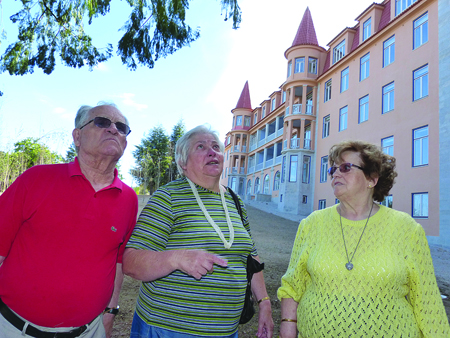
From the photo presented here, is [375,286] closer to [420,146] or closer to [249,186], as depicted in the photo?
[420,146]

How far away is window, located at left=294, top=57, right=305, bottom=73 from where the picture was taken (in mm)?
27216

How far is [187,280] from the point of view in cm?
201

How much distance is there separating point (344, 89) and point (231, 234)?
22877 mm

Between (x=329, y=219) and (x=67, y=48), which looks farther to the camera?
(x=67, y=48)

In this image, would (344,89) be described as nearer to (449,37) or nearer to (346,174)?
(449,37)

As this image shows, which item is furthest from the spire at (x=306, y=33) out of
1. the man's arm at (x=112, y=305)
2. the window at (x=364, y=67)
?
the man's arm at (x=112, y=305)

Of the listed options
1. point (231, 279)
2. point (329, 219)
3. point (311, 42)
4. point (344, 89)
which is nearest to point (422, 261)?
point (329, 219)

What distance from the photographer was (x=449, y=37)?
14367 millimetres

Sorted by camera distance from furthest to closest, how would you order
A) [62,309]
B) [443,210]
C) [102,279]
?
1. [443,210]
2. [102,279]
3. [62,309]

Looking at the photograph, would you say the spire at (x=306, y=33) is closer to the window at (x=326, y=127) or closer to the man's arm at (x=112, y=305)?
the window at (x=326, y=127)

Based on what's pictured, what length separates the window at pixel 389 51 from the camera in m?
18.2

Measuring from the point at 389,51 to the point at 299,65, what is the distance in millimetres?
9734

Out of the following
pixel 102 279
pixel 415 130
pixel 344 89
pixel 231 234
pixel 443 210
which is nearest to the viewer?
pixel 102 279

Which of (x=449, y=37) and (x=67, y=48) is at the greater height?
(x=449, y=37)
